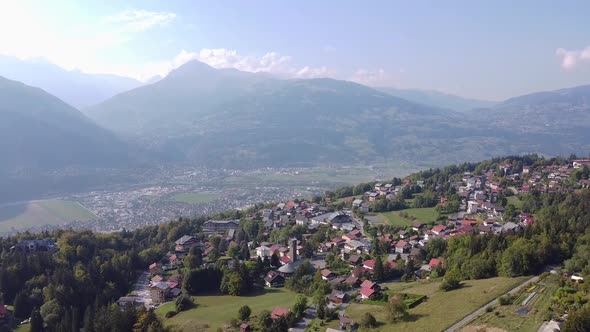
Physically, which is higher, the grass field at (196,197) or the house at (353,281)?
the house at (353,281)

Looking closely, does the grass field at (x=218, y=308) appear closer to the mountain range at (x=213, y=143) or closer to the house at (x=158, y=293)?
the house at (x=158, y=293)

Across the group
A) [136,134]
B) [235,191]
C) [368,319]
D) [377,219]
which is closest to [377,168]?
[235,191]

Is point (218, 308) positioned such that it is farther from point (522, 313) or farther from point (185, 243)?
point (522, 313)


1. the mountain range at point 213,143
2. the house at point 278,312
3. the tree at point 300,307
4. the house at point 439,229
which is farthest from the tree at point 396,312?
the mountain range at point 213,143

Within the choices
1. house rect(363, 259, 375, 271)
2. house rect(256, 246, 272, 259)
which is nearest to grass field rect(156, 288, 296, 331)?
house rect(363, 259, 375, 271)

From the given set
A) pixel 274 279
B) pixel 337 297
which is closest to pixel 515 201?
pixel 274 279
